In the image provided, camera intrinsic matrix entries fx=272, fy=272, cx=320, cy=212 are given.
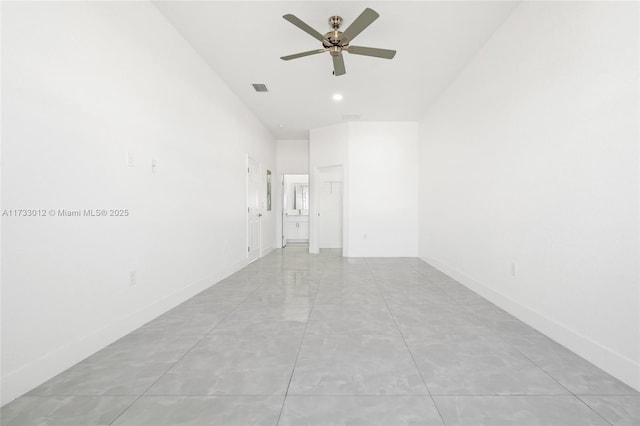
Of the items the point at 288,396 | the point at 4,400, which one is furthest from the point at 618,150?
the point at 4,400

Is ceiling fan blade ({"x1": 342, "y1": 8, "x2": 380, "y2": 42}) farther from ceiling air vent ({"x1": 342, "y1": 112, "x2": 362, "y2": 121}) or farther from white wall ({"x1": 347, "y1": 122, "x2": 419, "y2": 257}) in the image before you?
white wall ({"x1": 347, "y1": 122, "x2": 419, "y2": 257})

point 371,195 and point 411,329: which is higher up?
point 371,195

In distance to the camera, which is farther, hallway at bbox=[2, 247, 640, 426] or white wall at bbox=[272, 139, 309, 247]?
white wall at bbox=[272, 139, 309, 247]

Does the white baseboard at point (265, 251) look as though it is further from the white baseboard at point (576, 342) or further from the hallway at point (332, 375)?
the white baseboard at point (576, 342)

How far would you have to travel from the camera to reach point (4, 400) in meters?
1.38

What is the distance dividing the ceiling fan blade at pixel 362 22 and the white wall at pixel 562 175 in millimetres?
1453

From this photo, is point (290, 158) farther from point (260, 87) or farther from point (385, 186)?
point (260, 87)

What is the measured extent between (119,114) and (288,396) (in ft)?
7.79

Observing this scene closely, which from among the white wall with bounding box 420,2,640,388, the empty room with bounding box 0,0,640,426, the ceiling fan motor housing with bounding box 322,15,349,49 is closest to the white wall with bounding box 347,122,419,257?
the empty room with bounding box 0,0,640,426

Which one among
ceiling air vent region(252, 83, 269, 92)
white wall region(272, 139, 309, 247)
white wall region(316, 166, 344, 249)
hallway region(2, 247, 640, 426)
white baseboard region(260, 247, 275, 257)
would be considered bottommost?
hallway region(2, 247, 640, 426)

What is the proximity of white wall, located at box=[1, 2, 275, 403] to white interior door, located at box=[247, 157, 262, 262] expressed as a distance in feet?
5.91

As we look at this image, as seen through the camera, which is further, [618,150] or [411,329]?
[411,329]

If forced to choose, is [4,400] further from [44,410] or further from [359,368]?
[359,368]

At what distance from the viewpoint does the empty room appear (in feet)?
4.76
